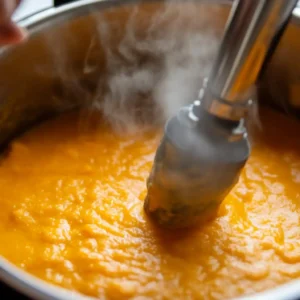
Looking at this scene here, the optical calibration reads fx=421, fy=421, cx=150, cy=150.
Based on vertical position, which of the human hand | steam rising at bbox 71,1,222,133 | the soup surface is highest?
the human hand

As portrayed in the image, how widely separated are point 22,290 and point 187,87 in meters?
0.91

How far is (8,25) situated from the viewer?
69cm

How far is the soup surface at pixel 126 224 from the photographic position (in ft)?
2.97

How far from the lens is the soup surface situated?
90 centimetres

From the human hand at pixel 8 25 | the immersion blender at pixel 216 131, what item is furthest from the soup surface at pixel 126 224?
the human hand at pixel 8 25

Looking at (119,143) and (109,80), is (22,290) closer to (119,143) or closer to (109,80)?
(119,143)

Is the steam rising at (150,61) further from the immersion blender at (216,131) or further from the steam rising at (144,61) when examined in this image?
the immersion blender at (216,131)

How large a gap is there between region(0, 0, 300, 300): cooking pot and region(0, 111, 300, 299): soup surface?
106 millimetres

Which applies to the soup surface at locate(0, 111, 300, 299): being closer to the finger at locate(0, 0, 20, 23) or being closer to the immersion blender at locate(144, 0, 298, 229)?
the immersion blender at locate(144, 0, 298, 229)

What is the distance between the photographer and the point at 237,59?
0.62 meters

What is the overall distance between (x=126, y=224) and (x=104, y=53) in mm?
524

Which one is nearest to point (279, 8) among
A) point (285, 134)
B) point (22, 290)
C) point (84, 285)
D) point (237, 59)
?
point (237, 59)

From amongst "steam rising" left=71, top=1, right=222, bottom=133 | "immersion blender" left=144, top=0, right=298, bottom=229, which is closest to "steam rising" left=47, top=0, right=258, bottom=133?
"steam rising" left=71, top=1, right=222, bottom=133

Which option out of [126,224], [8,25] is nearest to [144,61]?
[126,224]
